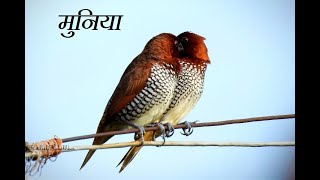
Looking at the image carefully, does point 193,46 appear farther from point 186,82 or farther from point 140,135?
point 140,135

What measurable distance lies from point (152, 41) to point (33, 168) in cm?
59

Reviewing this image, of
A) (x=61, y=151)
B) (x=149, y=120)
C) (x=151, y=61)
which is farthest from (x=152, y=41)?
(x=61, y=151)

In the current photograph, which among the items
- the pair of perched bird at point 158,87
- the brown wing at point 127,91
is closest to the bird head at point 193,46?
the pair of perched bird at point 158,87

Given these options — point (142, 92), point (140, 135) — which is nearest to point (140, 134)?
point (140, 135)

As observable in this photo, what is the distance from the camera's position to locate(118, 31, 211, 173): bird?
195 cm

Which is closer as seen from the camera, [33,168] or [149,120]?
[33,168]

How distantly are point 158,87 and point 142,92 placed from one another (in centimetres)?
6

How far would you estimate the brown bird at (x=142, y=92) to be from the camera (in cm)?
192

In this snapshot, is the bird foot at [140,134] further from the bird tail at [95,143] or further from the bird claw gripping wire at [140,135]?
the bird tail at [95,143]

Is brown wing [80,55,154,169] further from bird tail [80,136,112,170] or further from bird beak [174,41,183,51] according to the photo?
bird beak [174,41,183,51]

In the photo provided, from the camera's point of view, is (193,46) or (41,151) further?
(193,46)

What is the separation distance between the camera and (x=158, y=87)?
6.27 feet

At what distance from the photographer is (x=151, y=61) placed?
1.94 m
